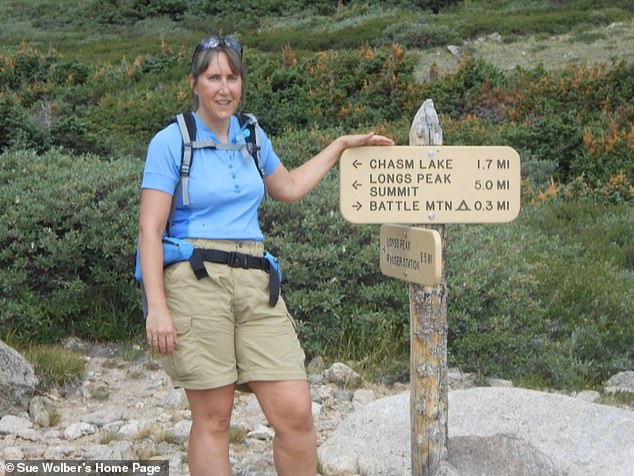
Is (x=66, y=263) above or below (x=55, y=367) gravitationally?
above

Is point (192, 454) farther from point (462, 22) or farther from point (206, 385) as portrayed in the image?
point (462, 22)

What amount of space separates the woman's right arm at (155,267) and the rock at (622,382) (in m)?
3.53

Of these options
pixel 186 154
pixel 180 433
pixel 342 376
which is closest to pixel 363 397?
pixel 342 376

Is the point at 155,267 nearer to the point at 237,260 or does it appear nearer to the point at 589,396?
the point at 237,260

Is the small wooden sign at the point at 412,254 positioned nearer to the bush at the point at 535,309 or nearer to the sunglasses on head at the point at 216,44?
the sunglasses on head at the point at 216,44

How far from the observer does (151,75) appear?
Answer: 58.2ft

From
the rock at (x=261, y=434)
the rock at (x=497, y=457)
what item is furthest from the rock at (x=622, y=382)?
the rock at (x=261, y=434)

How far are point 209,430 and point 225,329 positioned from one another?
370 millimetres

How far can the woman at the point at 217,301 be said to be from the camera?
352 centimetres

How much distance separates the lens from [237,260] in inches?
141

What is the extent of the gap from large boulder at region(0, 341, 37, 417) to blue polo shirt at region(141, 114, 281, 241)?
2.19 meters

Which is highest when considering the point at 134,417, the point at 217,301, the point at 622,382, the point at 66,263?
the point at 217,301

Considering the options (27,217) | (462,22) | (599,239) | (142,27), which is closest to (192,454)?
(27,217)

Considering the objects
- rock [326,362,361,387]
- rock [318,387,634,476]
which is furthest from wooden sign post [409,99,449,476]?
rock [326,362,361,387]
